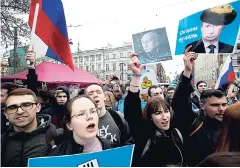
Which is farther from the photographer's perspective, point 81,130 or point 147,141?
point 147,141

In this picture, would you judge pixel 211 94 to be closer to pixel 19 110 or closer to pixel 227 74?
pixel 19 110

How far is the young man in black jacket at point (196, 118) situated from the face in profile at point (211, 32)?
3.22 feet

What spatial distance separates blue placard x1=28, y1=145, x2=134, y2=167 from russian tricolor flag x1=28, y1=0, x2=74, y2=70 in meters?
2.51

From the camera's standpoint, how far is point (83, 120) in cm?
222

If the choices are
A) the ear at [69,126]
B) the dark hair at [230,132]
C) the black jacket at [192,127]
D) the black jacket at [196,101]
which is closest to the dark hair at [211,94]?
the black jacket at [192,127]

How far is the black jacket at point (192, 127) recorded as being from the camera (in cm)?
279

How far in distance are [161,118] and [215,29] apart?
1.95 m

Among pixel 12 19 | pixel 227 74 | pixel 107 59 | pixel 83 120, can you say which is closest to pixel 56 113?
pixel 83 120

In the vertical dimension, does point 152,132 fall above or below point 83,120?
below

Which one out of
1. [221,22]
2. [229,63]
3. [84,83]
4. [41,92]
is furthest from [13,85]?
[84,83]

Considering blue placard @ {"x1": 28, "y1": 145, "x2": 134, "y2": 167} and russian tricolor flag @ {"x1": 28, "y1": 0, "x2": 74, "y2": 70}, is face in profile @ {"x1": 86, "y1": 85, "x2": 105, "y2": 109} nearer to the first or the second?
russian tricolor flag @ {"x1": 28, "y1": 0, "x2": 74, "y2": 70}

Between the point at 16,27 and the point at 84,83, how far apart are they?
A: 19.2 ft

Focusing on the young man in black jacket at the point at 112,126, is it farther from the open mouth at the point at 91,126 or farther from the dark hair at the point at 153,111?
the open mouth at the point at 91,126

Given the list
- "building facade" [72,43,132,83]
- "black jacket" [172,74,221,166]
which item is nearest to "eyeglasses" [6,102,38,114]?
"black jacket" [172,74,221,166]
